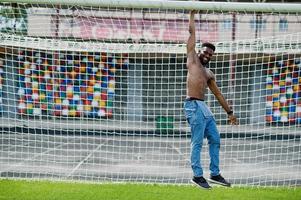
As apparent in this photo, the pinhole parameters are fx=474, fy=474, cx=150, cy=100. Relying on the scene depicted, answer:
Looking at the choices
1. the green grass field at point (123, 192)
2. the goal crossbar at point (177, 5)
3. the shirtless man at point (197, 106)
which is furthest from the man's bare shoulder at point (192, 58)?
the green grass field at point (123, 192)

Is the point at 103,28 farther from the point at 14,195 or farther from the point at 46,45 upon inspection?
the point at 14,195

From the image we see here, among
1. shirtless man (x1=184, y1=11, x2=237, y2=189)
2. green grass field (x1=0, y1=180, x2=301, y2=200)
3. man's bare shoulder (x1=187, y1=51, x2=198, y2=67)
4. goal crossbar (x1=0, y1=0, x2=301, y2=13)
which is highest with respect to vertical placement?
goal crossbar (x1=0, y1=0, x2=301, y2=13)

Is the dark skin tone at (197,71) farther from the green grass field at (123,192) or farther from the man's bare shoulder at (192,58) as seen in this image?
the green grass field at (123,192)

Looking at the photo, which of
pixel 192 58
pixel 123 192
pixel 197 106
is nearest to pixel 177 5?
pixel 192 58

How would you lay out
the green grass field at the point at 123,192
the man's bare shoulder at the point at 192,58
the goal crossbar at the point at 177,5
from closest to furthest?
the man's bare shoulder at the point at 192,58, the goal crossbar at the point at 177,5, the green grass field at the point at 123,192

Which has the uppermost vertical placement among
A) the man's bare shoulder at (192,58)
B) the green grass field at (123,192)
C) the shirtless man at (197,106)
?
the man's bare shoulder at (192,58)

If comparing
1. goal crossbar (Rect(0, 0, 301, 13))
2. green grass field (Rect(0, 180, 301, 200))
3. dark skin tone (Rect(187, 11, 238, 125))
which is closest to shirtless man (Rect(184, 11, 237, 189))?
dark skin tone (Rect(187, 11, 238, 125))

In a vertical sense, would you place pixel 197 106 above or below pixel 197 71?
below

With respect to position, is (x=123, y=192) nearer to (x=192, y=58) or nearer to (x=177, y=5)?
(x=192, y=58)

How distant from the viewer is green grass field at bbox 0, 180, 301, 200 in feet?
27.5

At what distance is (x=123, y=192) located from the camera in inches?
344

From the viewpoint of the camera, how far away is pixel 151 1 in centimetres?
698

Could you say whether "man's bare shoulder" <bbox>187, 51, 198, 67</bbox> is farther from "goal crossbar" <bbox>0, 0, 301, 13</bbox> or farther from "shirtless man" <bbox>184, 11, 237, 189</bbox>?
"goal crossbar" <bbox>0, 0, 301, 13</bbox>

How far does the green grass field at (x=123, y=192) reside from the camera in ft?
27.5
